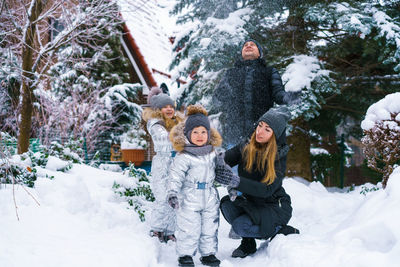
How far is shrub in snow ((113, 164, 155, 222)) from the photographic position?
457cm

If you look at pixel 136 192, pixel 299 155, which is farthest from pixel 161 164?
pixel 299 155

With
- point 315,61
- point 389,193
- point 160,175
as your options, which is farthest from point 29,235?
point 315,61

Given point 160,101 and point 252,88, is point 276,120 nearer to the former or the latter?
point 252,88

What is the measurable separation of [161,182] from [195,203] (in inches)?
34.8

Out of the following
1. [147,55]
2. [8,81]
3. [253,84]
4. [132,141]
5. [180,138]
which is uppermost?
[147,55]

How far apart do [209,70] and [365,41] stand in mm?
3083

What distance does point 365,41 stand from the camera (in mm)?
6965

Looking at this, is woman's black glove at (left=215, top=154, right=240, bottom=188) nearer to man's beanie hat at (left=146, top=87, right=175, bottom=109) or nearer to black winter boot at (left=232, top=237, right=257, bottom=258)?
black winter boot at (left=232, top=237, right=257, bottom=258)

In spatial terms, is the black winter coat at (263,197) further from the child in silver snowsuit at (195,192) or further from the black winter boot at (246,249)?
the child in silver snowsuit at (195,192)

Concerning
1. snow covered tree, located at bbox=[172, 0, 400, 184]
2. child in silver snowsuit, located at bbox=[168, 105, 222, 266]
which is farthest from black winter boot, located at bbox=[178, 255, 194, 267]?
snow covered tree, located at bbox=[172, 0, 400, 184]

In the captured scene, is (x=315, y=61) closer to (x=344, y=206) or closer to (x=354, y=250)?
(x=344, y=206)

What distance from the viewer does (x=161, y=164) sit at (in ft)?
12.8

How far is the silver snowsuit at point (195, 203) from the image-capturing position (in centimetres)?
304

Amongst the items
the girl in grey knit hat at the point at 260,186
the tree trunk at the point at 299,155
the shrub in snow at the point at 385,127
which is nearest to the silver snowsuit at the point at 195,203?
the girl in grey knit hat at the point at 260,186
